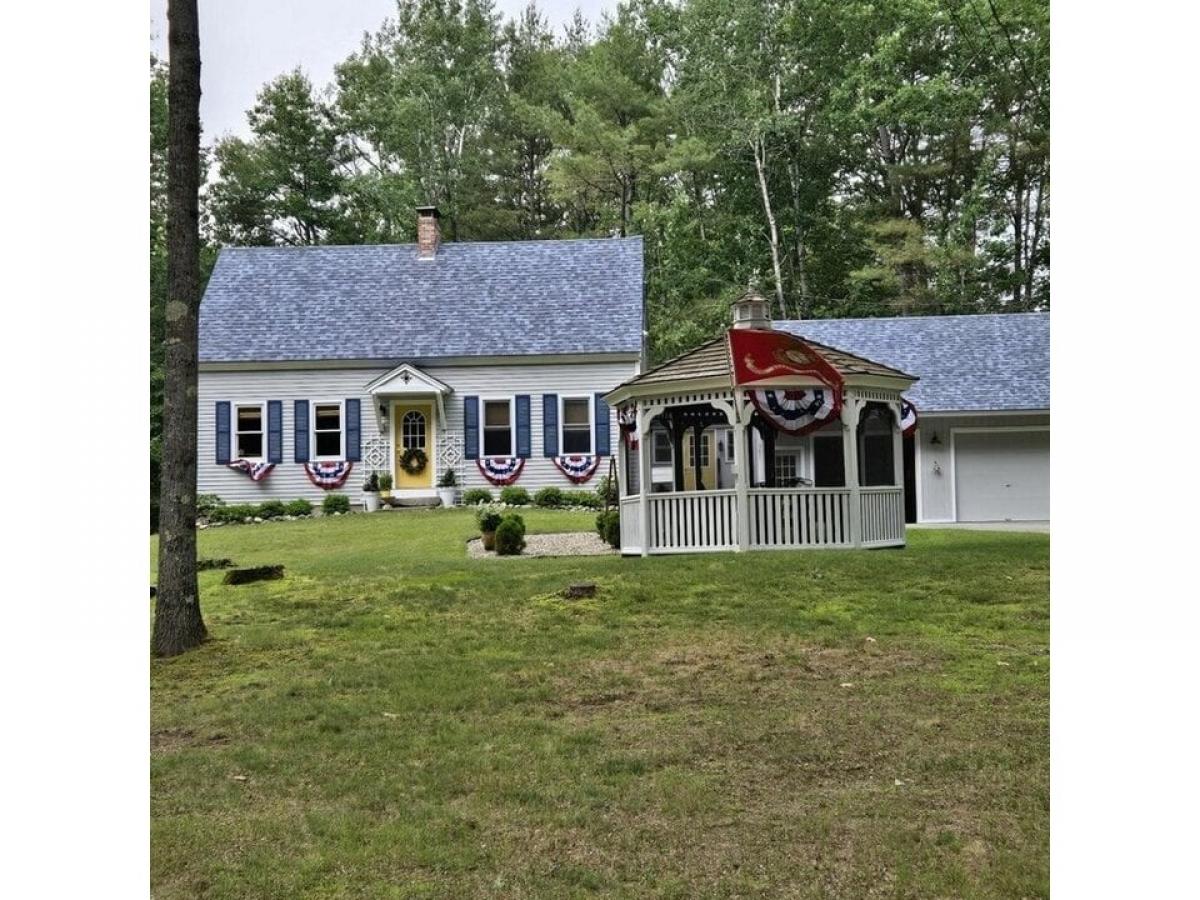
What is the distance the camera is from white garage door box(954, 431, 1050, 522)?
8062 millimetres

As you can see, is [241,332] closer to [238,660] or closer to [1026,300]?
[238,660]

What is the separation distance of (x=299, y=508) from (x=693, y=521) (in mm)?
3835

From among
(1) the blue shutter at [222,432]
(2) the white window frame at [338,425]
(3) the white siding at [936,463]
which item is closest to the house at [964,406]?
(3) the white siding at [936,463]

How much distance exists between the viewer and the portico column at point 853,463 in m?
7.47

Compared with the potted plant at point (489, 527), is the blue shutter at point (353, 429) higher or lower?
higher

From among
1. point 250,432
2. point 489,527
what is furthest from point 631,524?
point 250,432

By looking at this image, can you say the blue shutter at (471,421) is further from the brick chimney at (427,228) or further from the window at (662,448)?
the brick chimney at (427,228)

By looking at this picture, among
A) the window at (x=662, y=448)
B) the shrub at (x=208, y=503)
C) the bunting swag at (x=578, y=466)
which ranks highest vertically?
the window at (x=662, y=448)

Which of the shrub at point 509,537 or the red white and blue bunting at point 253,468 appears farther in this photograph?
the red white and blue bunting at point 253,468

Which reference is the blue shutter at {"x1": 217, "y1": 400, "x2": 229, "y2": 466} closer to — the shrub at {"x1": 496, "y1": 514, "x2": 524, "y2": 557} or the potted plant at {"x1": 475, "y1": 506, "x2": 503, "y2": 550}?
the potted plant at {"x1": 475, "y1": 506, "x2": 503, "y2": 550}

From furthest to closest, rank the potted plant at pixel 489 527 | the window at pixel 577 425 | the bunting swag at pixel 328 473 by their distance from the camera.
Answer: the window at pixel 577 425 < the bunting swag at pixel 328 473 < the potted plant at pixel 489 527

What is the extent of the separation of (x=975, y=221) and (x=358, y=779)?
4506 mm

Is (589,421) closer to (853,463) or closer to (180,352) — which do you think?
(853,463)

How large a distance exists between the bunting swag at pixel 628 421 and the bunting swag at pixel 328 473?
3.16 metres
